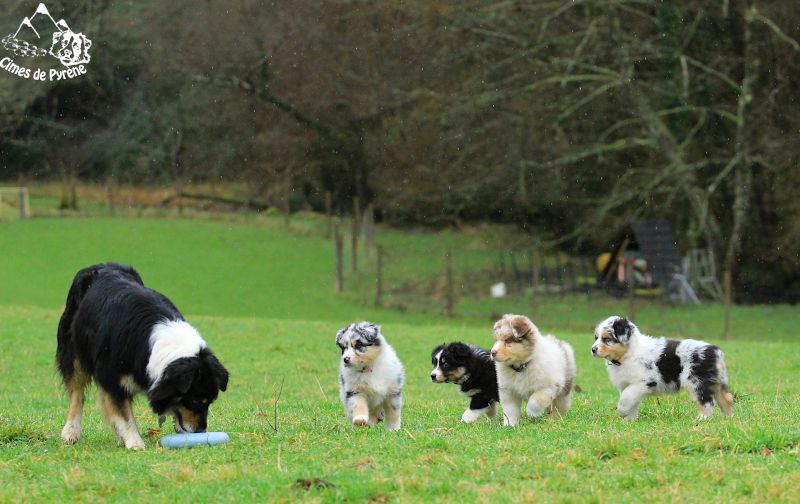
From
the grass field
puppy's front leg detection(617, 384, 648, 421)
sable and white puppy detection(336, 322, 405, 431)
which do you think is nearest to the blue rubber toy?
the grass field

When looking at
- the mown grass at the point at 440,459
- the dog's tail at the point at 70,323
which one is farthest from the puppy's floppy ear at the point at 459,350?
the dog's tail at the point at 70,323

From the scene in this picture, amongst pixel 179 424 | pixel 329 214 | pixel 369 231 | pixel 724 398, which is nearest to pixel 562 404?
pixel 724 398

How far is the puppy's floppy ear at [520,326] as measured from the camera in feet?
33.2

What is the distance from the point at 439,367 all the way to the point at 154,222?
132 ft

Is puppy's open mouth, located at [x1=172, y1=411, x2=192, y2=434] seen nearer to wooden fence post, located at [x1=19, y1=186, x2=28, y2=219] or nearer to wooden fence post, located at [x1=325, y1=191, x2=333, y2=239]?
wooden fence post, located at [x1=325, y1=191, x2=333, y2=239]

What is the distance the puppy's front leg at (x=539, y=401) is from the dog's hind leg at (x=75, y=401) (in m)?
3.89

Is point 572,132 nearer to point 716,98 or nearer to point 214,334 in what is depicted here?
point 716,98

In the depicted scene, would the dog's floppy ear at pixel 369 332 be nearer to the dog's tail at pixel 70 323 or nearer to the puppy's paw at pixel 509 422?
the puppy's paw at pixel 509 422

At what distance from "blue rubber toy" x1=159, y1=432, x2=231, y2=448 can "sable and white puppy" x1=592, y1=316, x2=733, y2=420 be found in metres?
3.47

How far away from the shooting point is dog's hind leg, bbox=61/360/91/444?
32.0 feet

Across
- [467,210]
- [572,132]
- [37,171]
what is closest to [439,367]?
[572,132]

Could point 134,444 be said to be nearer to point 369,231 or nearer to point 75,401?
point 75,401

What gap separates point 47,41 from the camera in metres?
51.0

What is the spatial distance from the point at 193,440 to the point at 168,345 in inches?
30.6
